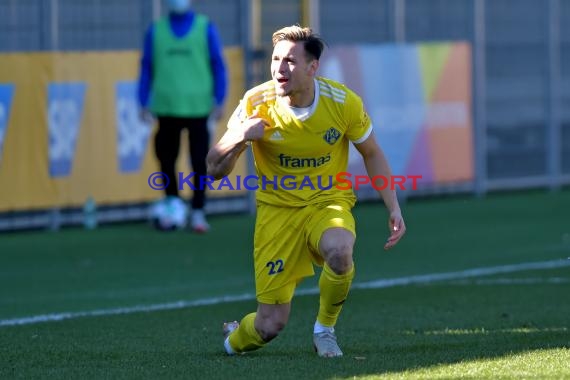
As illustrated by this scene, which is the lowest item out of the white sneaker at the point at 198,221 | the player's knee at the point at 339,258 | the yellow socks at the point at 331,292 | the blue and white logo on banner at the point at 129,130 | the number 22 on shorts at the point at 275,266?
the white sneaker at the point at 198,221

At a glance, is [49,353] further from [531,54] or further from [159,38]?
[531,54]

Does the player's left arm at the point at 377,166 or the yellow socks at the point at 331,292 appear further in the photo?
the player's left arm at the point at 377,166

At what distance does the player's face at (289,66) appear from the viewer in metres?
6.88

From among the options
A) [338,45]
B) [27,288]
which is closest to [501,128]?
[338,45]

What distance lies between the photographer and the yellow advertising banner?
13172 mm

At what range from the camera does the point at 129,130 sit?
1399cm

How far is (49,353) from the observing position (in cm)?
725

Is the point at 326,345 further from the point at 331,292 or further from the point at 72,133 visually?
the point at 72,133

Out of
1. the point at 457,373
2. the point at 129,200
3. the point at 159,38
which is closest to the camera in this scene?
the point at 457,373

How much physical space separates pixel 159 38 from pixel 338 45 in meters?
3.10

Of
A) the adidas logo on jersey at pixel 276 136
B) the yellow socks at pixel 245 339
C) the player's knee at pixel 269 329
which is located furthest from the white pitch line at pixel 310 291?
the adidas logo on jersey at pixel 276 136


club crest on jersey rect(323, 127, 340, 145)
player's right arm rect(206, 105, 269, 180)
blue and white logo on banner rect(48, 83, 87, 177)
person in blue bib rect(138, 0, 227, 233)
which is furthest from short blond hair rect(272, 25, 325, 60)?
blue and white logo on banner rect(48, 83, 87, 177)

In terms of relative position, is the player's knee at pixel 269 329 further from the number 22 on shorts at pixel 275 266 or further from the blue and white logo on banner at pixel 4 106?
the blue and white logo on banner at pixel 4 106

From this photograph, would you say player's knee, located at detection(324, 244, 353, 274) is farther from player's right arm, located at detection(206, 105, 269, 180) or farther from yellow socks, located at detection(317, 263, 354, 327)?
player's right arm, located at detection(206, 105, 269, 180)
